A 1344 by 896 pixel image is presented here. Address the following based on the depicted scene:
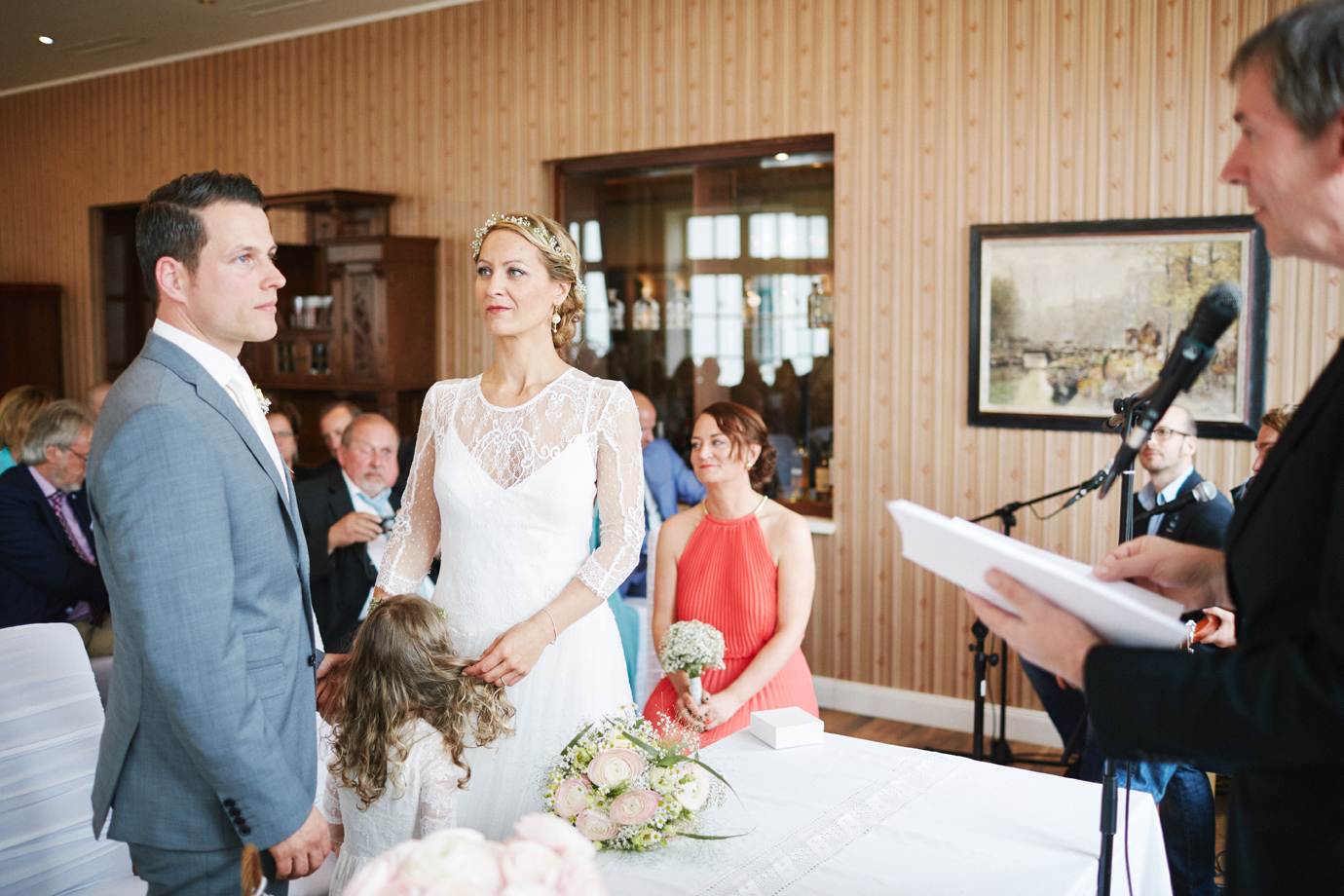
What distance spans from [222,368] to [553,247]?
0.86 m

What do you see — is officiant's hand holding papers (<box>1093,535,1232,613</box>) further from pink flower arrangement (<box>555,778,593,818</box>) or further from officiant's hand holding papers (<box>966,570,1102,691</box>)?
pink flower arrangement (<box>555,778,593,818</box>)

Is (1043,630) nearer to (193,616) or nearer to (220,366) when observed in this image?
(193,616)

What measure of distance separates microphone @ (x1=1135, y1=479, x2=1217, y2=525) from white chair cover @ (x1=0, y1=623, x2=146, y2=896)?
2515mm

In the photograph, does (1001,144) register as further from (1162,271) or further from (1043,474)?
(1043,474)

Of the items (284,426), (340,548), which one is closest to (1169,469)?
Result: (340,548)

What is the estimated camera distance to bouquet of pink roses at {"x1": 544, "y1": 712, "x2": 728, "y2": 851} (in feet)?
5.57

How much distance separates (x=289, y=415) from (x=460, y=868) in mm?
4687

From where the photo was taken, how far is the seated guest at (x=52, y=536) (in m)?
3.80

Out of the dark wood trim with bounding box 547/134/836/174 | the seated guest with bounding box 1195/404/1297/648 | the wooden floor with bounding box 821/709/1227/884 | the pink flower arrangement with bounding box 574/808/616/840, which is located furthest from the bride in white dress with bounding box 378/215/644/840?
the dark wood trim with bounding box 547/134/836/174

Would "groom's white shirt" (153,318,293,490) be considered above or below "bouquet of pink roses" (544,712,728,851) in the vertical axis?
above

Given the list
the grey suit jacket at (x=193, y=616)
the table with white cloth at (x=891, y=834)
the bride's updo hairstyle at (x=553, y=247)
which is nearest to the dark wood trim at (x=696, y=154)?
the bride's updo hairstyle at (x=553, y=247)

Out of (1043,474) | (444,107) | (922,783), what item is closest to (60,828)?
(922,783)

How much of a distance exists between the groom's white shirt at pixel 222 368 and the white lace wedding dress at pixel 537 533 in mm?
608

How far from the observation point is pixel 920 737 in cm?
474
